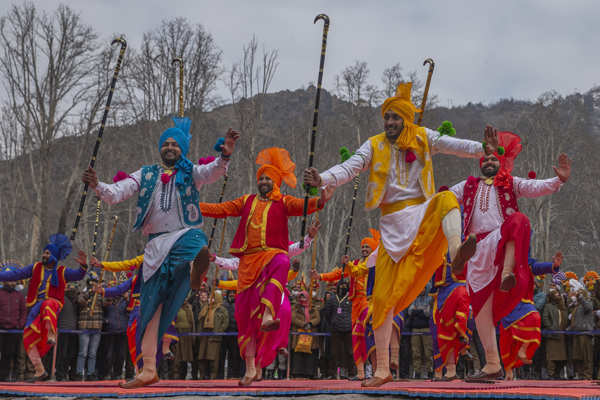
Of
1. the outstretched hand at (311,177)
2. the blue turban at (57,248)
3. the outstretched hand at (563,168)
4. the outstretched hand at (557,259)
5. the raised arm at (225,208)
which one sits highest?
the outstretched hand at (563,168)

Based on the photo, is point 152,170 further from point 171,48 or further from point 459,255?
point 171,48

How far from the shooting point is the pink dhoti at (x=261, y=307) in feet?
27.0

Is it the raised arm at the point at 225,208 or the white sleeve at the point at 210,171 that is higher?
the white sleeve at the point at 210,171

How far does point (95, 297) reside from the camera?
1442 centimetres

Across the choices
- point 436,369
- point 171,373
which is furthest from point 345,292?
point 436,369

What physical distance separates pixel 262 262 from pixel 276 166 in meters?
1.44

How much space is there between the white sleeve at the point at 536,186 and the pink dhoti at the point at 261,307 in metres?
2.75

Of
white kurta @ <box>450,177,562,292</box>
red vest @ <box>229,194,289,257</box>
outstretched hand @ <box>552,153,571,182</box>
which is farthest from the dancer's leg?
red vest @ <box>229,194,289,257</box>

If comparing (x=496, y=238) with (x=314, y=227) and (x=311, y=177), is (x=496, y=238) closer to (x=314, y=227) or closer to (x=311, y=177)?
(x=314, y=227)

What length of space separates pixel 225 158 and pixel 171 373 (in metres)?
9.62

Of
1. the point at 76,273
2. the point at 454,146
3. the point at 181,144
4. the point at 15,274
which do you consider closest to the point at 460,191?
the point at 454,146

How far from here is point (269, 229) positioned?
8.63 meters


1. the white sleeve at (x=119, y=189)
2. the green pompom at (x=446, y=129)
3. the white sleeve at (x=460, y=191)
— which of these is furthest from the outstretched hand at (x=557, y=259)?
the white sleeve at (x=119, y=189)

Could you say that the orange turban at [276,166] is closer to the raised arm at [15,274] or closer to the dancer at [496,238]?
the dancer at [496,238]
